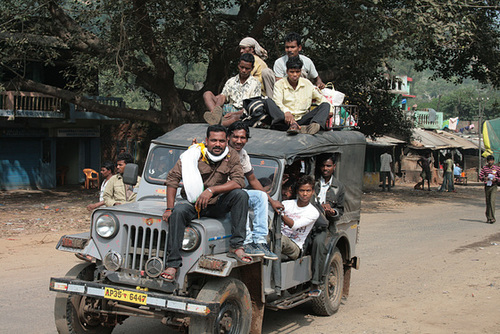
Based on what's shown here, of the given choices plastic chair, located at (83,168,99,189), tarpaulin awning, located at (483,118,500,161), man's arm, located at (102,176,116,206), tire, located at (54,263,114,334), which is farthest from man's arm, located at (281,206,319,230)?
tarpaulin awning, located at (483,118,500,161)

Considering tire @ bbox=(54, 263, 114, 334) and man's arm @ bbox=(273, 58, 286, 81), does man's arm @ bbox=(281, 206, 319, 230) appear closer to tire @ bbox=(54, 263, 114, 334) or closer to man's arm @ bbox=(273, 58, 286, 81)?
tire @ bbox=(54, 263, 114, 334)

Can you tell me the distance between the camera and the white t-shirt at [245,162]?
242 inches

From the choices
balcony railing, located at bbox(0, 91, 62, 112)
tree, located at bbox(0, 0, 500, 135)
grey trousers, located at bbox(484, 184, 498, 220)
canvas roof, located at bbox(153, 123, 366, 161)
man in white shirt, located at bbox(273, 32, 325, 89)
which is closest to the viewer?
canvas roof, located at bbox(153, 123, 366, 161)

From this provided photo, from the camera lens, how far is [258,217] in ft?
18.8

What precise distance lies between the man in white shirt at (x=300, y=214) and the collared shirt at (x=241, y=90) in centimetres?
197

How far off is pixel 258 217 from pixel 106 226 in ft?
4.54

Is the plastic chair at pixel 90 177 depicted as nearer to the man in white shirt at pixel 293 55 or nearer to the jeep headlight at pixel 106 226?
the man in white shirt at pixel 293 55

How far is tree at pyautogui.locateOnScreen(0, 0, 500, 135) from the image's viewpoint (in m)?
16.9

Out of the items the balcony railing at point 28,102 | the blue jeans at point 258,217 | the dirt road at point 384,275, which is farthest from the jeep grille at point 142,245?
the balcony railing at point 28,102

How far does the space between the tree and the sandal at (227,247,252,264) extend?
11398mm

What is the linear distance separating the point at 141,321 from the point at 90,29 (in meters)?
13.6

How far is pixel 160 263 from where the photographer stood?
5.12 m

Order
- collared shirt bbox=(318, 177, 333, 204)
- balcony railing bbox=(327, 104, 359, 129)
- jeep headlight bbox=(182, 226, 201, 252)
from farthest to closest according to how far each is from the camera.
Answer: balcony railing bbox=(327, 104, 359, 129), collared shirt bbox=(318, 177, 333, 204), jeep headlight bbox=(182, 226, 201, 252)

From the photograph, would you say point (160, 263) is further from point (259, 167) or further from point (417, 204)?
point (417, 204)
